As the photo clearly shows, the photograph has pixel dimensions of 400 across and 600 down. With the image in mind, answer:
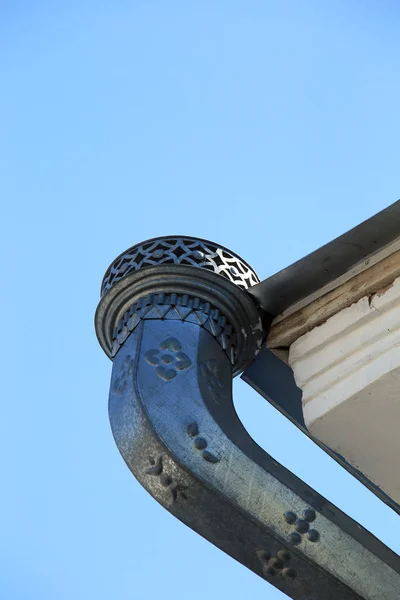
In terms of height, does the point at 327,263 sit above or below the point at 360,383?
above

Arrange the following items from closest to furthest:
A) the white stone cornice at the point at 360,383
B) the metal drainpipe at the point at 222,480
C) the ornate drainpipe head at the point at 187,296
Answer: the metal drainpipe at the point at 222,480
the white stone cornice at the point at 360,383
the ornate drainpipe head at the point at 187,296

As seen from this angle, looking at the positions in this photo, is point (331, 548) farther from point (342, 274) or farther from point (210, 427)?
point (342, 274)

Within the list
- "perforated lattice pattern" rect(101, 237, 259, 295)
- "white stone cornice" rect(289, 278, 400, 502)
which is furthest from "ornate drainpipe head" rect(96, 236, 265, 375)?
"white stone cornice" rect(289, 278, 400, 502)

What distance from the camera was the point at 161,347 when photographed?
2.88 metres

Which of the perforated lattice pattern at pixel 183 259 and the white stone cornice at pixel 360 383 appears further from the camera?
the perforated lattice pattern at pixel 183 259

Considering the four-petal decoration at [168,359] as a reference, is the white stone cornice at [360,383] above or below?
below

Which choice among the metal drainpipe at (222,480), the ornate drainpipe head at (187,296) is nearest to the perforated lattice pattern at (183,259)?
the ornate drainpipe head at (187,296)

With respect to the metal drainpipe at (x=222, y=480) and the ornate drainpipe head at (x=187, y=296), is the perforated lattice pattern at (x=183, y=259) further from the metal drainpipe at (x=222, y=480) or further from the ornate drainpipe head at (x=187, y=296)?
the metal drainpipe at (x=222, y=480)

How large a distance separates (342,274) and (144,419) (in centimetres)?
56

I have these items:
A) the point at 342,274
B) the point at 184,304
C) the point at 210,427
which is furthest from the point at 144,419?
the point at 342,274

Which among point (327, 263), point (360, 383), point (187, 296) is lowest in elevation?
point (360, 383)

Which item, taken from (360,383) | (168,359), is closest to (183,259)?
(168,359)

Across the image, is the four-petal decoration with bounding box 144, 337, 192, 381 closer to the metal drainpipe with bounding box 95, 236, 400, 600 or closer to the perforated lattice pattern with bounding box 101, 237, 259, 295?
the metal drainpipe with bounding box 95, 236, 400, 600

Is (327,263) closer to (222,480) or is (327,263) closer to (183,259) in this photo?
(183,259)
